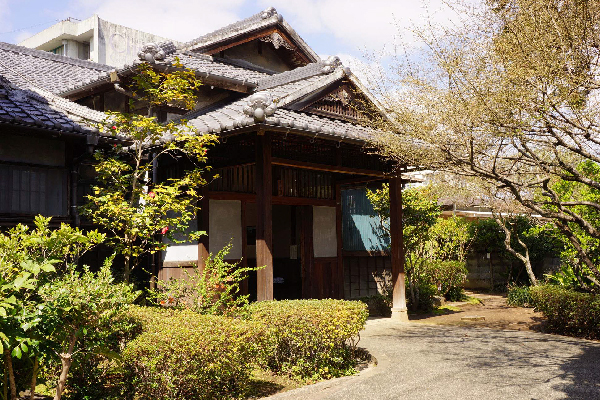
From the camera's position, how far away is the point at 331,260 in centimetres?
1534

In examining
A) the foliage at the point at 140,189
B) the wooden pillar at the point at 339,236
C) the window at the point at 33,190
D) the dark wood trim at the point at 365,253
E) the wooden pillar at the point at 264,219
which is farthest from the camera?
the dark wood trim at the point at 365,253

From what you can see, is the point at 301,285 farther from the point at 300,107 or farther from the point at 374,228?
the point at 300,107

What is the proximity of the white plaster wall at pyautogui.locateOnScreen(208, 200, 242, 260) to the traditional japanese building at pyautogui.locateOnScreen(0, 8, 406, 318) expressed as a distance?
2 centimetres

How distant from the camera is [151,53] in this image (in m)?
10.8

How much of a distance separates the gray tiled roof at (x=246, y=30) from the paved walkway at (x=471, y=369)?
354 inches

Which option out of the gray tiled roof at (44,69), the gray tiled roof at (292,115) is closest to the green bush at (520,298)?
the gray tiled roof at (292,115)

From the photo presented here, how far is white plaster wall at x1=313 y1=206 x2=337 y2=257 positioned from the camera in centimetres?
1502

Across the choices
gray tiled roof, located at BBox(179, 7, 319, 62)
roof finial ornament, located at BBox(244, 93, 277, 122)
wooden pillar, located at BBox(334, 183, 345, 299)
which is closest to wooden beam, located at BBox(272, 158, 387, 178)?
roof finial ornament, located at BBox(244, 93, 277, 122)

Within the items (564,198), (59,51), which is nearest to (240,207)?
(564,198)

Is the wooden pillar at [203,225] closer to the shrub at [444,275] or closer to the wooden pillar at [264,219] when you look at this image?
the wooden pillar at [264,219]

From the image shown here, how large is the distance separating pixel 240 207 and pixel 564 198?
324 inches

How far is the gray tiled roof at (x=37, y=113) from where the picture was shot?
9.04 metres

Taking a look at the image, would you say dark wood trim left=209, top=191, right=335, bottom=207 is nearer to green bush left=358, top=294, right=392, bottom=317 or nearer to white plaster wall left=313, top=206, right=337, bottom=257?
white plaster wall left=313, top=206, right=337, bottom=257

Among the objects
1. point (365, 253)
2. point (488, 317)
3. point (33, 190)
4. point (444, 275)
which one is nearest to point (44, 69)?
point (33, 190)
